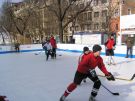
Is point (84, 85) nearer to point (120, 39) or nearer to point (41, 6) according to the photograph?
point (120, 39)

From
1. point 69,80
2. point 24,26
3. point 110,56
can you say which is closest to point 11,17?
point 24,26

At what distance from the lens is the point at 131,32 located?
92.2 feet

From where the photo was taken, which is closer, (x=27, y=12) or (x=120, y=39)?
(x=120, y=39)

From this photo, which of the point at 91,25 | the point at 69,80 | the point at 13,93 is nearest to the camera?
the point at 13,93

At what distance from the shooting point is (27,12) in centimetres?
4656

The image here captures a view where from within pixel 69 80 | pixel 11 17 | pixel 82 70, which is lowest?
pixel 69 80

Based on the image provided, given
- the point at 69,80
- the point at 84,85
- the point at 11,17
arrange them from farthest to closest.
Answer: the point at 11,17, the point at 69,80, the point at 84,85

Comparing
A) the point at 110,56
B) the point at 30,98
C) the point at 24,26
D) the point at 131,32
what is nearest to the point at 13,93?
the point at 30,98

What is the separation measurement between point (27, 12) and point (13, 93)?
130 ft

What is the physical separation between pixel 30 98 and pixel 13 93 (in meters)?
0.84

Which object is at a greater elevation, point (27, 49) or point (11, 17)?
point (11, 17)

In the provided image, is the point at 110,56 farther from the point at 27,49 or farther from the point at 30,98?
the point at 27,49

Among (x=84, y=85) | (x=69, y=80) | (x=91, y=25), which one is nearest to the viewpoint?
(x=84, y=85)

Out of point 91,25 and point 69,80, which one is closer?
point 69,80
